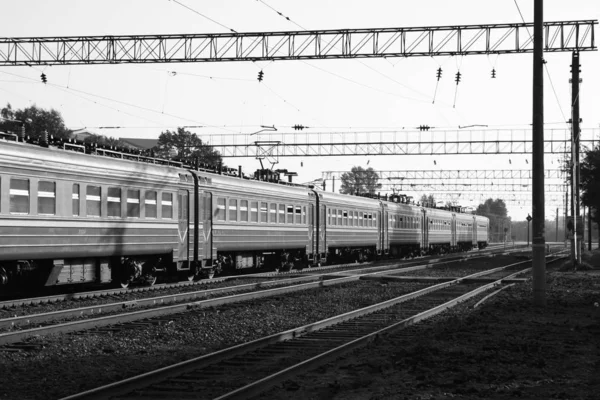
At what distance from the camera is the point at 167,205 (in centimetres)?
2469

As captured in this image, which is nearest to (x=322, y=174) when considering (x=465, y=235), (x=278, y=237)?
(x=465, y=235)

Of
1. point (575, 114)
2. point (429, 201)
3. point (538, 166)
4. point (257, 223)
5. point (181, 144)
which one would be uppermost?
point (181, 144)

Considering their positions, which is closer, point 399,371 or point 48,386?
point 48,386

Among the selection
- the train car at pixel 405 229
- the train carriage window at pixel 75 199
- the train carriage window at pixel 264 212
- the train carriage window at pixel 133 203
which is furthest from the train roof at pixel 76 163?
the train car at pixel 405 229

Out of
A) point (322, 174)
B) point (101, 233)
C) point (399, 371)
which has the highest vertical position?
point (322, 174)

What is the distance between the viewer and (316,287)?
83.7ft

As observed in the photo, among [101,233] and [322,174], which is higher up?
[322,174]

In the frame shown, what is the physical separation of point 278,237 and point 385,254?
2105 cm

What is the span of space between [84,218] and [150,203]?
331 centimetres

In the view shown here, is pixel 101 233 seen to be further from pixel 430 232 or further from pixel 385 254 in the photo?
pixel 430 232

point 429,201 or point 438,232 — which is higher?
point 429,201

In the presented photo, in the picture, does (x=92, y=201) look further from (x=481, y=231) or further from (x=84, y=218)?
(x=481, y=231)

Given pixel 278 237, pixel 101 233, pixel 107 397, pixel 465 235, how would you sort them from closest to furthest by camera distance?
pixel 107 397, pixel 101 233, pixel 278 237, pixel 465 235

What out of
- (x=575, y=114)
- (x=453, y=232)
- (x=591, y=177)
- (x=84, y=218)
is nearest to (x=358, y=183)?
(x=453, y=232)
